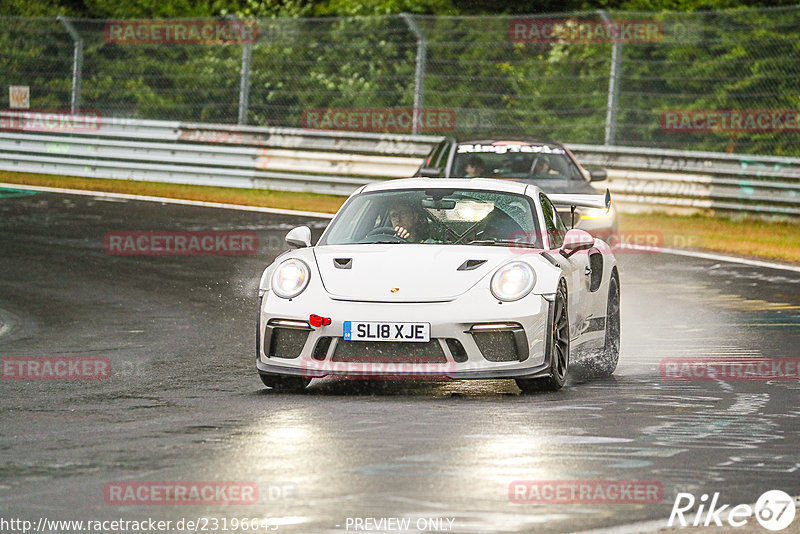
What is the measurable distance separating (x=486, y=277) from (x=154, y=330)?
13.3ft

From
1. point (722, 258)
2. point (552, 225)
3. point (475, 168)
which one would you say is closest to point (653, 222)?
point (722, 258)

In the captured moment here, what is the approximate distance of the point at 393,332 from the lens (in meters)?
8.44

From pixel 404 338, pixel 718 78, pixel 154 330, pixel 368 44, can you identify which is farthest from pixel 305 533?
pixel 368 44

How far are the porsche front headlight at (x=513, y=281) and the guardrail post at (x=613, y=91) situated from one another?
1428 cm

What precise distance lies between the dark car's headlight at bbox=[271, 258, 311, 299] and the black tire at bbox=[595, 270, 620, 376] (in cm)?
231

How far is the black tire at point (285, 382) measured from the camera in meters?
8.91

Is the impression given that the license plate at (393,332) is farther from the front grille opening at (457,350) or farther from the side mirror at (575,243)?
the side mirror at (575,243)

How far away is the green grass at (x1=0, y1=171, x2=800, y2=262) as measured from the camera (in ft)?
63.4

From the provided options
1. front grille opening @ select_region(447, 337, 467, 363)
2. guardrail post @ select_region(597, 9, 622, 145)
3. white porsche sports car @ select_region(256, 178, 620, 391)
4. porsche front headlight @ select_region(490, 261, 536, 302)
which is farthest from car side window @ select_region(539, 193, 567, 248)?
guardrail post @ select_region(597, 9, 622, 145)

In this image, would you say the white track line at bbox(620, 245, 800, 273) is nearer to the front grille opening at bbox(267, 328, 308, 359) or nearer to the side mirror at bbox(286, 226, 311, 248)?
the side mirror at bbox(286, 226, 311, 248)

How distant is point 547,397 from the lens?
8695 millimetres

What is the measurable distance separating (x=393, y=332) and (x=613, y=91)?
1493cm

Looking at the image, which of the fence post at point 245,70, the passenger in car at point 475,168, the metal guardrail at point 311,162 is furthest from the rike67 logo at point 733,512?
the fence post at point 245,70

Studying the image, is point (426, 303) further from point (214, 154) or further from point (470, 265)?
point (214, 154)
